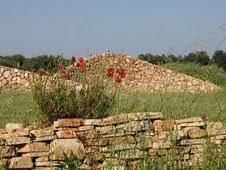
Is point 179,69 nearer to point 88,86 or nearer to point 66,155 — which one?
point 88,86

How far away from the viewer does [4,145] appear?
7.37 metres

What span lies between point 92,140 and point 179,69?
1525 centimetres

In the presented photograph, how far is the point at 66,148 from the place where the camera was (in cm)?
712

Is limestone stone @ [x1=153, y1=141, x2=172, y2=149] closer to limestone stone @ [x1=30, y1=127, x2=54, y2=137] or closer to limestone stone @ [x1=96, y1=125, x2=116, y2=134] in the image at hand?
limestone stone @ [x1=96, y1=125, x2=116, y2=134]

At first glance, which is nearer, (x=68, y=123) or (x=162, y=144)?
(x=162, y=144)

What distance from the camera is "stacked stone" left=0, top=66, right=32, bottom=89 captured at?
62.7 feet

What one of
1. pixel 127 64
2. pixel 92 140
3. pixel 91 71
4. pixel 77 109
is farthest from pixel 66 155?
pixel 127 64

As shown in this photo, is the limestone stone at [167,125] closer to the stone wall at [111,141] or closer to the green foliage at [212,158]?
the stone wall at [111,141]

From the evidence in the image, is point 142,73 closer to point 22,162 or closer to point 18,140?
point 18,140

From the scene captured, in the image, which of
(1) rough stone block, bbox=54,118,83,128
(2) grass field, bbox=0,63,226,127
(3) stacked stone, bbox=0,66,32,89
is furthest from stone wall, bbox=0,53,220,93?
(1) rough stone block, bbox=54,118,83,128

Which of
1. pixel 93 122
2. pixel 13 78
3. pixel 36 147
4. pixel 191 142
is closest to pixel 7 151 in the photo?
pixel 36 147

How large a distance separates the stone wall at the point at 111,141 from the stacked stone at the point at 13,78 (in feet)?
37.8

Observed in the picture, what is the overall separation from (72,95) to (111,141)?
1427 mm

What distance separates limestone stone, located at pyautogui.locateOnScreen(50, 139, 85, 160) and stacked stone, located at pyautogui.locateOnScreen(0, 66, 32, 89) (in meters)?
11.7
